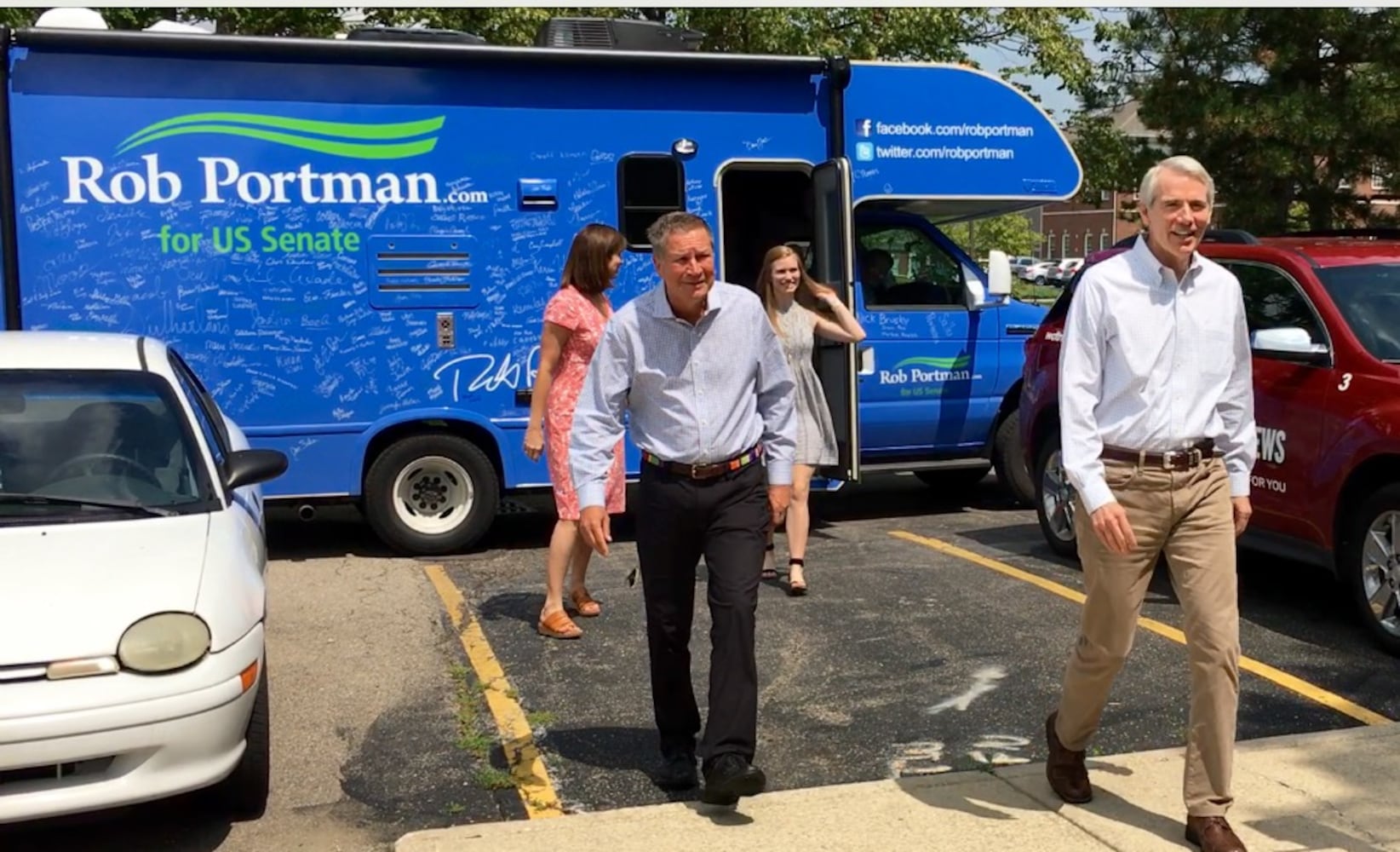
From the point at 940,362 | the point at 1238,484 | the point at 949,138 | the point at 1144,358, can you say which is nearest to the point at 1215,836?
the point at 1238,484

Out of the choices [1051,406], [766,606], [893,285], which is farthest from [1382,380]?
[893,285]

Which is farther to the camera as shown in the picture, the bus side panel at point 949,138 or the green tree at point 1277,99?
the green tree at point 1277,99

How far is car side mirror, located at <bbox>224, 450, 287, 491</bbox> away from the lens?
4.85 metres

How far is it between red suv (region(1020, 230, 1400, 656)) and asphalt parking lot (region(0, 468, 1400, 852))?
40 centimetres

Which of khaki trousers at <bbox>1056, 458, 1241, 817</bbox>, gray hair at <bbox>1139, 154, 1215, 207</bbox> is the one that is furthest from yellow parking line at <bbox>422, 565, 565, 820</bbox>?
gray hair at <bbox>1139, 154, 1215, 207</bbox>

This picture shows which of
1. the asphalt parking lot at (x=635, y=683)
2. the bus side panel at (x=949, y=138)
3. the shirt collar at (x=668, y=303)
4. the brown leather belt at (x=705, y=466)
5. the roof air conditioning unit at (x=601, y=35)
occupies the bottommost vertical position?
the asphalt parking lot at (x=635, y=683)

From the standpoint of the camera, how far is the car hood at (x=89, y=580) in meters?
3.79

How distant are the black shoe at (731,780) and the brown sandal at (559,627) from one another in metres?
2.25

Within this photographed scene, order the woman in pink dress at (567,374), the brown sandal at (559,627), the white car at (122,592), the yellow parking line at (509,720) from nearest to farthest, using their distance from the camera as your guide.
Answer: the white car at (122,592)
the yellow parking line at (509,720)
the woman in pink dress at (567,374)
the brown sandal at (559,627)

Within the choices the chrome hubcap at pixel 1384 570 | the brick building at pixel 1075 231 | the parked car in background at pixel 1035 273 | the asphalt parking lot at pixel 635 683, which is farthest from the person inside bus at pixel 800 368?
the brick building at pixel 1075 231

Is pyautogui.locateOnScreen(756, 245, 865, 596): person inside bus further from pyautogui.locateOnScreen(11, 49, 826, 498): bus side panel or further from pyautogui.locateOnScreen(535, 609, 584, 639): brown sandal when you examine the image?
A: pyautogui.locateOnScreen(11, 49, 826, 498): bus side panel

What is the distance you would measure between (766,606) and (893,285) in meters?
3.27

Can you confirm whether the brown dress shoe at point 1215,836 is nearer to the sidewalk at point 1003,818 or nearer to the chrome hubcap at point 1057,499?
the sidewalk at point 1003,818

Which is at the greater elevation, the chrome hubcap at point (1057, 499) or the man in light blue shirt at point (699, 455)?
the man in light blue shirt at point (699, 455)
